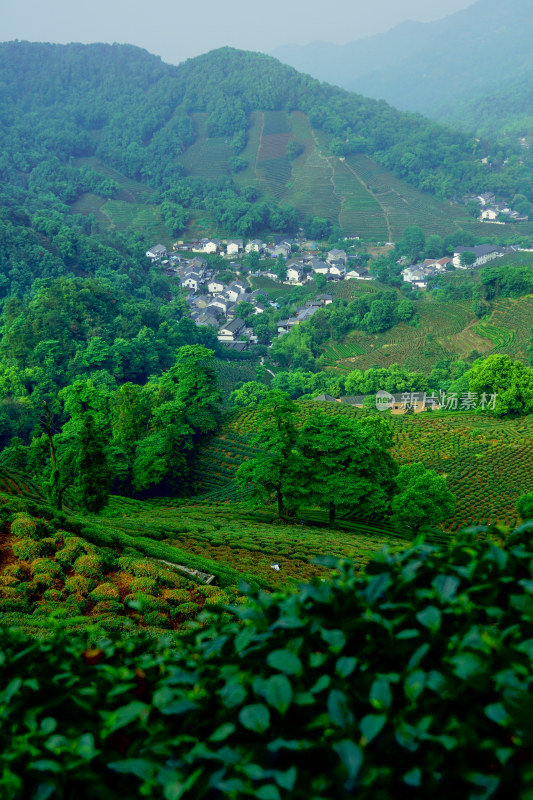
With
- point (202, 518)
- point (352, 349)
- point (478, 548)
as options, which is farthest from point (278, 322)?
point (478, 548)

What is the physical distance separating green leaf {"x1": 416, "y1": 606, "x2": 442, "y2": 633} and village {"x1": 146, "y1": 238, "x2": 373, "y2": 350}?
5617 cm

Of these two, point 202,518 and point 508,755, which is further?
point 202,518

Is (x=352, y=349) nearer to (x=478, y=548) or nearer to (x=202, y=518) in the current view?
(x=202, y=518)

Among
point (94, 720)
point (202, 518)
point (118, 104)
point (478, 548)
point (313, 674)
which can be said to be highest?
point (118, 104)

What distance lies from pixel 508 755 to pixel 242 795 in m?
0.80

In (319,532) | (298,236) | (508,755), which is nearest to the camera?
(508,755)

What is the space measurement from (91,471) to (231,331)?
149 feet

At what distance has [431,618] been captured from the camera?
2.12 meters

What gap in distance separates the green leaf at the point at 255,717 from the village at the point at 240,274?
56.4 meters

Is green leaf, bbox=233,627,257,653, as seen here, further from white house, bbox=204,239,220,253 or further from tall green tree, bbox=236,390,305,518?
white house, bbox=204,239,220,253

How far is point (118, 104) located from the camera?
128 metres

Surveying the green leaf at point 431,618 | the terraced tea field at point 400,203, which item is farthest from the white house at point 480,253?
the green leaf at point 431,618

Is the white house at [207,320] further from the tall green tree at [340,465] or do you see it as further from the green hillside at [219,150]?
the tall green tree at [340,465]

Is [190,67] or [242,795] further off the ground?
[190,67]
